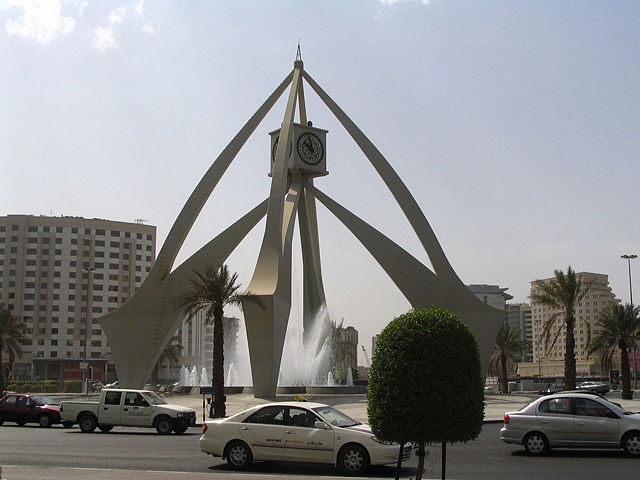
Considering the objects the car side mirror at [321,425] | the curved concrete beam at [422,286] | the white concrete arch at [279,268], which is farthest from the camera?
the curved concrete beam at [422,286]

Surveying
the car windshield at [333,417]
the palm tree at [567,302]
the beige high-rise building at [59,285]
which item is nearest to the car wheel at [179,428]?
the car windshield at [333,417]

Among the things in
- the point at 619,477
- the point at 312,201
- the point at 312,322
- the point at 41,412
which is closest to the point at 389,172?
the point at 312,201

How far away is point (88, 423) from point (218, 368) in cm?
686

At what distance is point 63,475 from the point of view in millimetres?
11609

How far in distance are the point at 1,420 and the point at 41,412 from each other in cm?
151

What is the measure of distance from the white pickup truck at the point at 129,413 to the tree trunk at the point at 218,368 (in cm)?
470

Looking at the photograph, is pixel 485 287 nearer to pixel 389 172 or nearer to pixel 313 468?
pixel 389 172

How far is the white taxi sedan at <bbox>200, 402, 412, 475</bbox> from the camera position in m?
12.3

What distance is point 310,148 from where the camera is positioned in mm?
43062

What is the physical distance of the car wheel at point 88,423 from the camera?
839 inches

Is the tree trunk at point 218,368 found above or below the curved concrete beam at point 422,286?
below

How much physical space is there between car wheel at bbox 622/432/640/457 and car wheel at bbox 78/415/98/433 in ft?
45.3

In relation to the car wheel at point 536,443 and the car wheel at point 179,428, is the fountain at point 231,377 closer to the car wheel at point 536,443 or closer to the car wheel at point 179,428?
the car wheel at point 179,428

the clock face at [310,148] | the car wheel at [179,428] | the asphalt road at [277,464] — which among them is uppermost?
the clock face at [310,148]
